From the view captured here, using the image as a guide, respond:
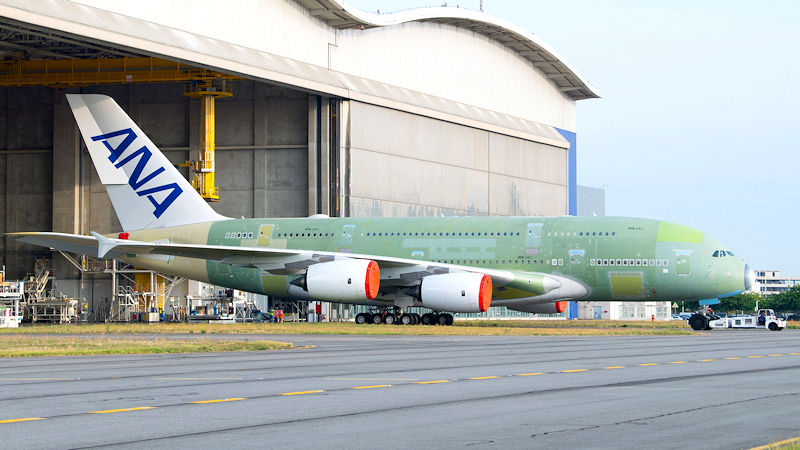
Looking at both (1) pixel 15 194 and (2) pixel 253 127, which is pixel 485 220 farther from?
(1) pixel 15 194

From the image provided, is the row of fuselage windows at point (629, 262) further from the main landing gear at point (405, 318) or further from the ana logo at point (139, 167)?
the ana logo at point (139, 167)

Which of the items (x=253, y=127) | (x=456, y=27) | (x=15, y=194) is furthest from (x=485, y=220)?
(x=15, y=194)

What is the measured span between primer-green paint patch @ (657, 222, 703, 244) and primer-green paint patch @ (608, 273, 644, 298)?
1.74 m

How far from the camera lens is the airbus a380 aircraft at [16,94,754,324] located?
41469mm

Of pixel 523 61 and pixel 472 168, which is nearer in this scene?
pixel 472 168

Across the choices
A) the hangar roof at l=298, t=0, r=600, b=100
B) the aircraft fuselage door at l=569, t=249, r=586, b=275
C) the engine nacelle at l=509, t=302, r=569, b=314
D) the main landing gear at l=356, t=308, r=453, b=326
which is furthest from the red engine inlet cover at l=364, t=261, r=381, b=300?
the hangar roof at l=298, t=0, r=600, b=100

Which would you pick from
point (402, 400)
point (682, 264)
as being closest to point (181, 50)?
point (682, 264)

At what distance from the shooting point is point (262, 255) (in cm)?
4303

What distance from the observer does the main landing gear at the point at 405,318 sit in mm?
44688

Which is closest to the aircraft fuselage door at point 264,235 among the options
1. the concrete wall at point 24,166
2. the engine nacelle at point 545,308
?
the engine nacelle at point 545,308

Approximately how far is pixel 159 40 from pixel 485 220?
53.1 ft

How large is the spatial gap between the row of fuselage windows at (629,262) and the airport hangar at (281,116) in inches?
756

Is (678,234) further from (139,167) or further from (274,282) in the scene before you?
(139,167)

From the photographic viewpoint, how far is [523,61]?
75.9m
